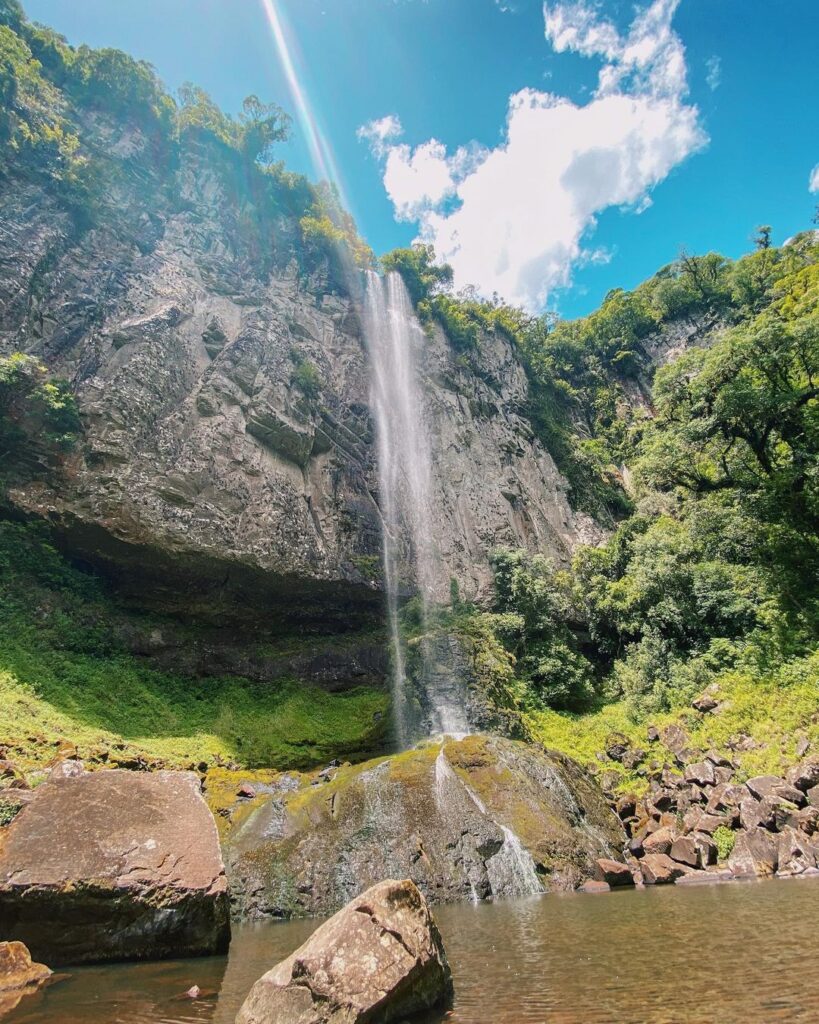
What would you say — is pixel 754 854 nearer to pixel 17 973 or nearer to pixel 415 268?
pixel 17 973

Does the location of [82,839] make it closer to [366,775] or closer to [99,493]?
[366,775]

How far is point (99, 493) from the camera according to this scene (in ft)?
60.3

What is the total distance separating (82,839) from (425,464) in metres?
25.0

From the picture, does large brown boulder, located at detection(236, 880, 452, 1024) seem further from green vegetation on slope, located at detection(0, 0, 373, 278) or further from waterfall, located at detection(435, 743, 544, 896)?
green vegetation on slope, located at detection(0, 0, 373, 278)

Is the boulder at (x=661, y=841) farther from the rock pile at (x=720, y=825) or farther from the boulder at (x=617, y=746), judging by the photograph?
the boulder at (x=617, y=746)

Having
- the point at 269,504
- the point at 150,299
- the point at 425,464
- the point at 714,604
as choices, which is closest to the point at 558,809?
the point at 714,604

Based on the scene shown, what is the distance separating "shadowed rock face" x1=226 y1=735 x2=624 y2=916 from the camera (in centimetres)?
1045

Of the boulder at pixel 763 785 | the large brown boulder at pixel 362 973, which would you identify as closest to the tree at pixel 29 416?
the large brown boulder at pixel 362 973

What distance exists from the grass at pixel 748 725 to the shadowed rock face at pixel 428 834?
11.7 ft

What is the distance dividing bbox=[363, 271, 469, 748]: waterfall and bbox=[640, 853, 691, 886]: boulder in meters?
8.19

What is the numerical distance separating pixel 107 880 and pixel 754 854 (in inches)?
390

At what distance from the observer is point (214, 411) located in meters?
22.2

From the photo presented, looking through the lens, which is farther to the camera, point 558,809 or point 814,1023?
point 558,809

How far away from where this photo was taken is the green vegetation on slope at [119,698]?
15.8 meters
